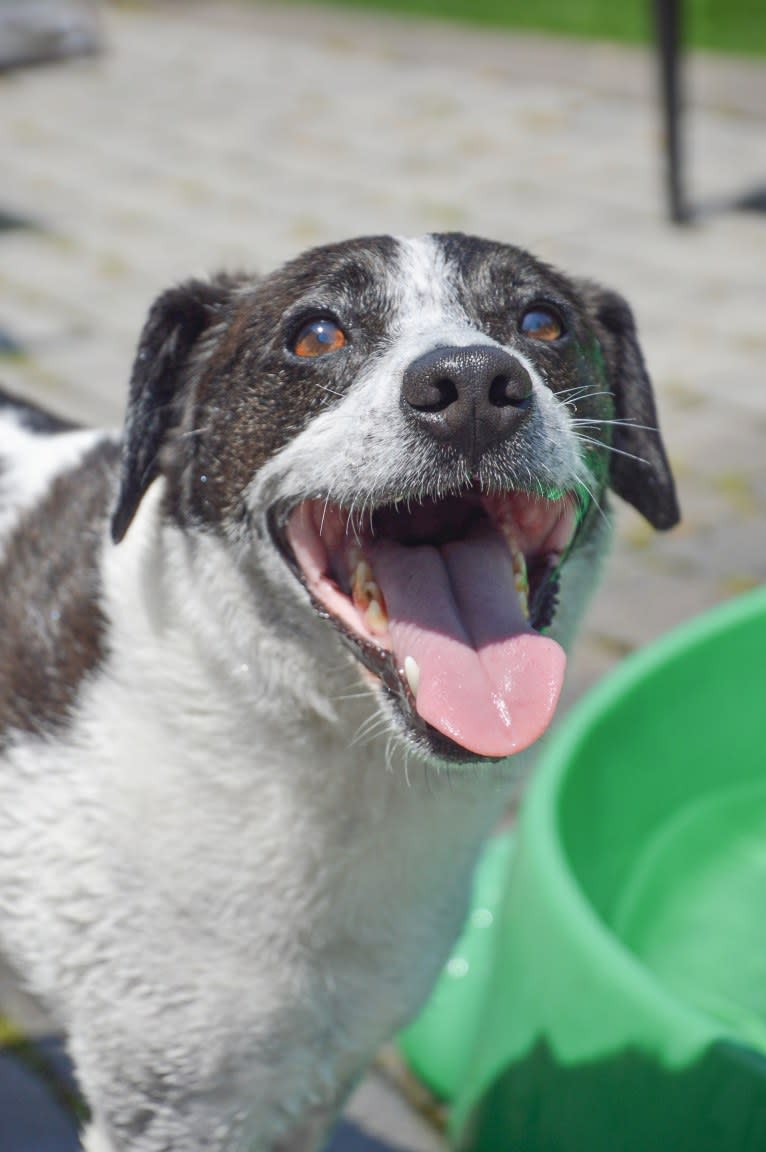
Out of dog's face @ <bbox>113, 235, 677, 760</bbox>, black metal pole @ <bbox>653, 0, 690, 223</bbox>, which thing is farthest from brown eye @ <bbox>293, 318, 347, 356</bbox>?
black metal pole @ <bbox>653, 0, 690, 223</bbox>

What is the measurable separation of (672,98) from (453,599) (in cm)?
605

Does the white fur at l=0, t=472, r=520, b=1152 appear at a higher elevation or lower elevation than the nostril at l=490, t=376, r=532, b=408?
lower

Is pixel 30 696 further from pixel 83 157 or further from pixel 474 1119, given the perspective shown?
pixel 83 157

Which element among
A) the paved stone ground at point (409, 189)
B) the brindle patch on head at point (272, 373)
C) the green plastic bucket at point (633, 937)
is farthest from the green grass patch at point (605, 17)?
the brindle patch on head at point (272, 373)

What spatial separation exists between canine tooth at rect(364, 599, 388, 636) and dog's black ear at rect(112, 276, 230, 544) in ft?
1.39

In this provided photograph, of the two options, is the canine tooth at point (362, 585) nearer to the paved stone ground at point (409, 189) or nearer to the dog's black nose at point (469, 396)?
the dog's black nose at point (469, 396)

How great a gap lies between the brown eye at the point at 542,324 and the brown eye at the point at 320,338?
28 cm

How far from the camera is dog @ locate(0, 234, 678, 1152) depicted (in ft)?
6.85

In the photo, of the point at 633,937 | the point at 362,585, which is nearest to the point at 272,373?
the point at 362,585

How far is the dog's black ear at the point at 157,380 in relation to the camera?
2.28 metres

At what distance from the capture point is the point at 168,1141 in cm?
226

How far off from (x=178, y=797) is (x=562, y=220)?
5.78 m

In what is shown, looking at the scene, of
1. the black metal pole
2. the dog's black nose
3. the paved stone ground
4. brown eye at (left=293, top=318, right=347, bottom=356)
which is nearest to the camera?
the dog's black nose

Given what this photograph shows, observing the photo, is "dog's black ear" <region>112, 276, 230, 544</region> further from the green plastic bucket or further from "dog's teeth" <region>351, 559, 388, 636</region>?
the green plastic bucket
